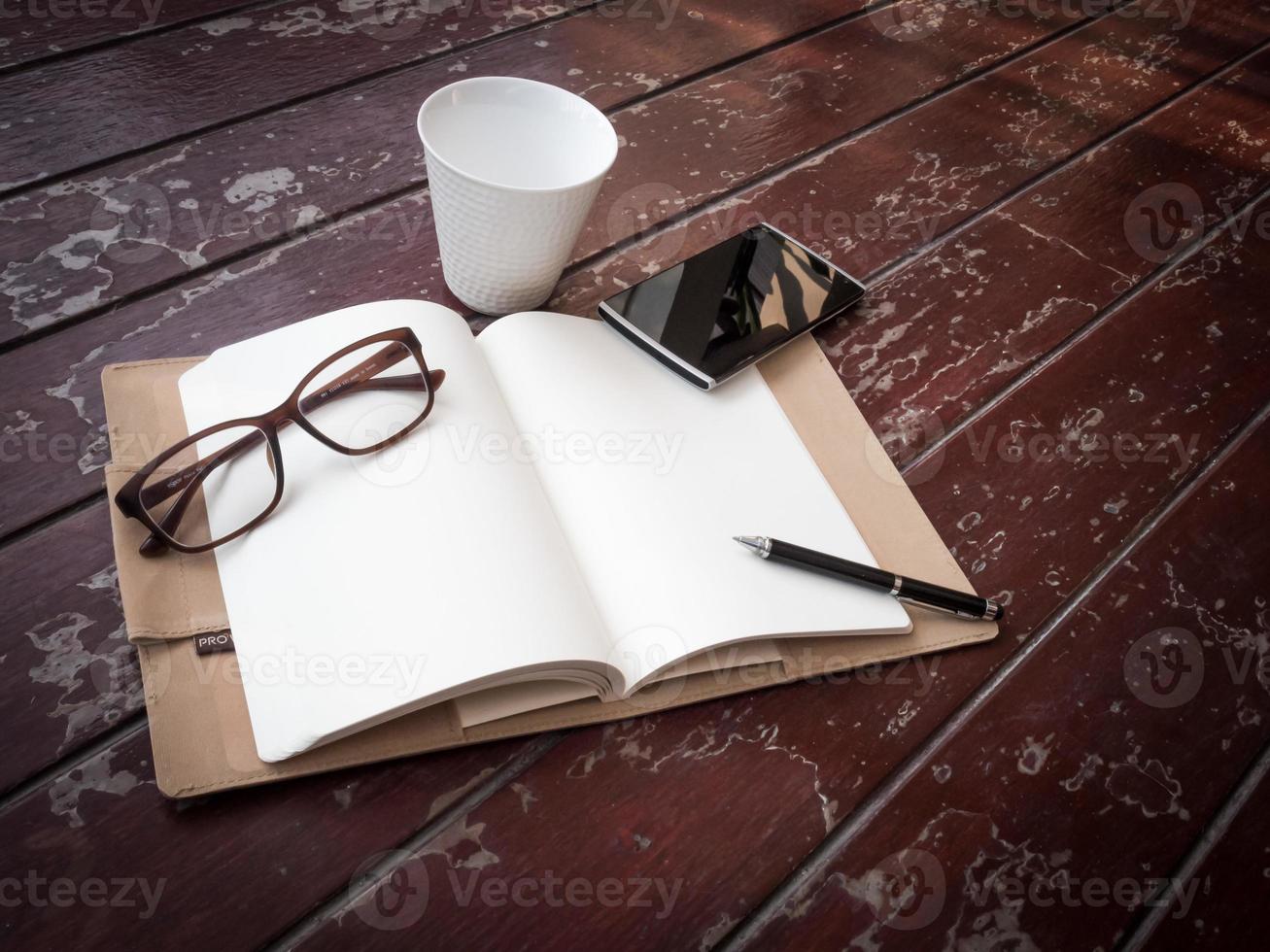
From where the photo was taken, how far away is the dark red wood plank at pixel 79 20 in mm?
848

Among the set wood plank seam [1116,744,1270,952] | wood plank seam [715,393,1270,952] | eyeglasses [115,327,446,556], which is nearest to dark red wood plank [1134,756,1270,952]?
wood plank seam [1116,744,1270,952]

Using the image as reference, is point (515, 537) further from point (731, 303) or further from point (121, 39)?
point (121, 39)

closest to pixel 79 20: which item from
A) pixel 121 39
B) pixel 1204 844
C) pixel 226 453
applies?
pixel 121 39

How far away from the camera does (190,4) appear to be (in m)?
0.93

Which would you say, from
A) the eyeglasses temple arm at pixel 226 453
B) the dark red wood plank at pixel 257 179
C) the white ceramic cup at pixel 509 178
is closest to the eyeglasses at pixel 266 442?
the eyeglasses temple arm at pixel 226 453

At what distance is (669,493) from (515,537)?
0.12 m

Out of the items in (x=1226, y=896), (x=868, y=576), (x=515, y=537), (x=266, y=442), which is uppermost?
(x=266, y=442)

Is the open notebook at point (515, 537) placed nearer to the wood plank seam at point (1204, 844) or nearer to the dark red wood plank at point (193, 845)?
the dark red wood plank at point (193, 845)

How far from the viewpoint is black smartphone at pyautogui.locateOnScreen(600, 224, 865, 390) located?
0.72 meters

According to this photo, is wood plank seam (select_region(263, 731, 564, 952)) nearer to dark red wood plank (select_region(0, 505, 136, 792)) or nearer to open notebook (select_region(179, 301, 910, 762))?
open notebook (select_region(179, 301, 910, 762))

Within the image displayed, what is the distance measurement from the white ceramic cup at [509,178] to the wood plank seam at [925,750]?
430 millimetres

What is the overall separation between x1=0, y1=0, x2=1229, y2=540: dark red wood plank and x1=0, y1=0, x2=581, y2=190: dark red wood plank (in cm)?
18

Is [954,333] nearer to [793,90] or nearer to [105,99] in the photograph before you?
[793,90]

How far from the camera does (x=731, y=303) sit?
76 cm
